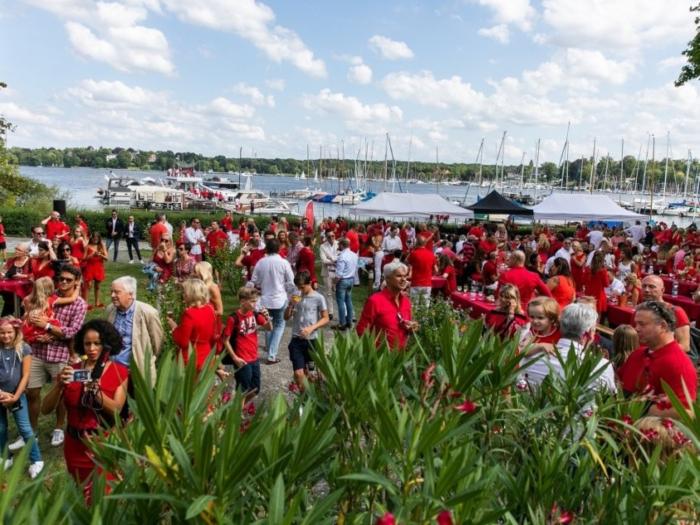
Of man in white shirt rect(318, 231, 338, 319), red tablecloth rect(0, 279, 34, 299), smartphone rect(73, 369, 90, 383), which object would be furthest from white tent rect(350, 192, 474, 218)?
smartphone rect(73, 369, 90, 383)

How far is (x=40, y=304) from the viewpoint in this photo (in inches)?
226

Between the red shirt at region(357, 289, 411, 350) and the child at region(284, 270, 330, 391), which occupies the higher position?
the red shirt at region(357, 289, 411, 350)

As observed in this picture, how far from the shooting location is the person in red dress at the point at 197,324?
5.34m

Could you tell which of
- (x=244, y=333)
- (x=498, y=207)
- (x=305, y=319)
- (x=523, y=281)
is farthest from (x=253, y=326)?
(x=498, y=207)

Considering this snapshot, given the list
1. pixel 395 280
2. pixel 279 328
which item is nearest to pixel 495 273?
pixel 279 328

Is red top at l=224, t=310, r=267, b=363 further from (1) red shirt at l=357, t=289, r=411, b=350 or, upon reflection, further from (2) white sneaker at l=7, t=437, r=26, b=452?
(2) white sneaker at l=7, t=437, r=26, b=452

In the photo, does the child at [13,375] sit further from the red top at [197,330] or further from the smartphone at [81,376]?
the smartphone at [81,376]

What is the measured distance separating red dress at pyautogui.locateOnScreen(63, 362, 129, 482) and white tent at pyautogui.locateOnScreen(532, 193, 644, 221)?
50.8 ft

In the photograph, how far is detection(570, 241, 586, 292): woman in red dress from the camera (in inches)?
387

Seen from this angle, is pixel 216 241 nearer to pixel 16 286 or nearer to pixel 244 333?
pixel 16 286

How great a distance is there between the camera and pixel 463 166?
176250mm

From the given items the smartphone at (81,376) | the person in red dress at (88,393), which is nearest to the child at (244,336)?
the person in red dress at (88,393)

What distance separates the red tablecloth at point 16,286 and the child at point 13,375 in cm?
482

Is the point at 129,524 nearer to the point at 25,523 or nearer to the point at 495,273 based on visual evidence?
the point at 25,523
